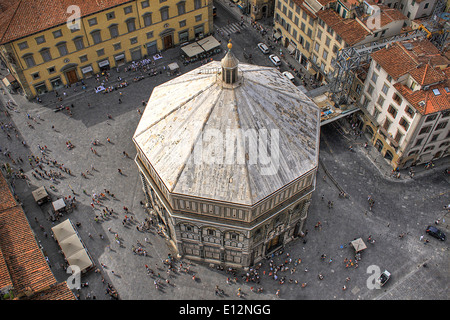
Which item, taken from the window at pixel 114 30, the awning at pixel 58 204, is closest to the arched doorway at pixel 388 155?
the awning at pixel 58 204

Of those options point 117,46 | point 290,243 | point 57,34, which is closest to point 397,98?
point 290,243

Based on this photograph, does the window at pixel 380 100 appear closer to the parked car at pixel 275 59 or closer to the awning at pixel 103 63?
the parked car at pixel 275 59

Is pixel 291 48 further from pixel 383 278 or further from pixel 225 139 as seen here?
pixel 383 278

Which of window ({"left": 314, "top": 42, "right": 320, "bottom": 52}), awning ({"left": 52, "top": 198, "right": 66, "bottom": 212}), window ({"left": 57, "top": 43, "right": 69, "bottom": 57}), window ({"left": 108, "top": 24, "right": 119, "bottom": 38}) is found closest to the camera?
awning ({"left": 52, "top": 198, "right": 66, "bottom": 212})

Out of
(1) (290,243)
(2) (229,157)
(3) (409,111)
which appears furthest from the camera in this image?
(1) (290,243)

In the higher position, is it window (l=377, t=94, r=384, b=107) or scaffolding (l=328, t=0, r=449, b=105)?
scaffolding (l=328, t=0, r=449, b=105)

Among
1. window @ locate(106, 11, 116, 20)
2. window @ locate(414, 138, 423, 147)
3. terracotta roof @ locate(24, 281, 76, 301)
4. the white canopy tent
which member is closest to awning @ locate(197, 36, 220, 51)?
window @ locate(106, 11, 116, 20)

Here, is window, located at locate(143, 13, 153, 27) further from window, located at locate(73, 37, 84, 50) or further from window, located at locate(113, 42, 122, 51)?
window, located at locate(73, 37, 84, 50)
